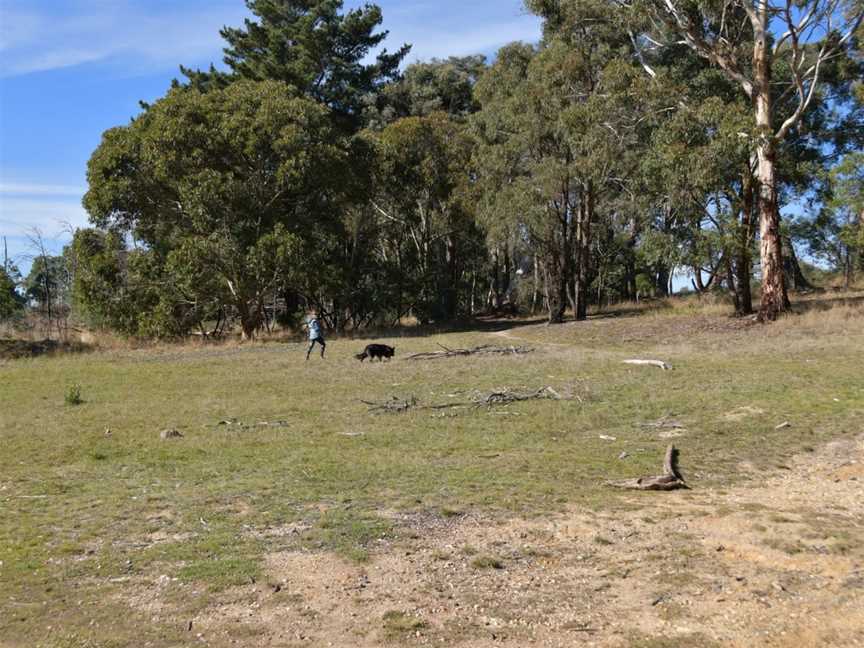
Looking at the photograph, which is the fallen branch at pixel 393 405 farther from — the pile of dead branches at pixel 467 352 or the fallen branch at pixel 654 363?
the pile of dead branches at pixel 467 352

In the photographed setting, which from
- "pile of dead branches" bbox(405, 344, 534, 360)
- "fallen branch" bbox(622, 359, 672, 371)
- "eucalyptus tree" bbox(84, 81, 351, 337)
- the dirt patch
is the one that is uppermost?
"eucalyptus tree" bbox(84, 81, 351, 337)

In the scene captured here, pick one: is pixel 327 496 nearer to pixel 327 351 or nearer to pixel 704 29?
pixel 327 351

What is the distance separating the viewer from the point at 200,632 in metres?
5.26

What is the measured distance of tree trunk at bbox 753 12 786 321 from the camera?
2555 centimetres

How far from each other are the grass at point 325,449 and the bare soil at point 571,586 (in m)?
0.34

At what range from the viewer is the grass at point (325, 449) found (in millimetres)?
6883

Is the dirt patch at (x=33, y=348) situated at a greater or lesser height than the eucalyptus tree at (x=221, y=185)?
lesser

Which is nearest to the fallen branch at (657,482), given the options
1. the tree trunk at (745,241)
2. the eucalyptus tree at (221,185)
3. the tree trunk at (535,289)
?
the tree trunk at (745,241)

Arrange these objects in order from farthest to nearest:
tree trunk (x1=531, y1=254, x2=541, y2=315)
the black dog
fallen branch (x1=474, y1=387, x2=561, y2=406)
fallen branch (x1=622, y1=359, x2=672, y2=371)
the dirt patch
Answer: tree trunk (x1=531, y1=254, x2=541, y2=315), the dirt patch, the black dog, fallen branch (x1=622, y1=359, x2=672, y2=371), fallen branch (x1=474, y1=387, x2=561, y2=406)

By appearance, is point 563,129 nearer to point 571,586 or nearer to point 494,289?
point 494,289

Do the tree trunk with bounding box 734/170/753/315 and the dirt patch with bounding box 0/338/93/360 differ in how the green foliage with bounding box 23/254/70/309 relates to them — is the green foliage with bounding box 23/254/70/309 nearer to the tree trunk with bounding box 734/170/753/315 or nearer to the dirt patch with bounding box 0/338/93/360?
the dirt patch with bounding box 0/338/93/360

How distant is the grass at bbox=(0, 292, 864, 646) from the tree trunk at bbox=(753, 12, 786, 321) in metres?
4.21

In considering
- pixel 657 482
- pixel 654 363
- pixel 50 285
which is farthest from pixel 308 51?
pixel 657 482

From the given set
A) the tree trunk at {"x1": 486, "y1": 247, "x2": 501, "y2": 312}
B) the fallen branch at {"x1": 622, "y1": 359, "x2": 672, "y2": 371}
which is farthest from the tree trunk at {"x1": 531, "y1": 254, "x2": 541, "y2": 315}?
the fallen branch at {"x1": 622, "y1": 359, "x2": 672, "y2": 371}
